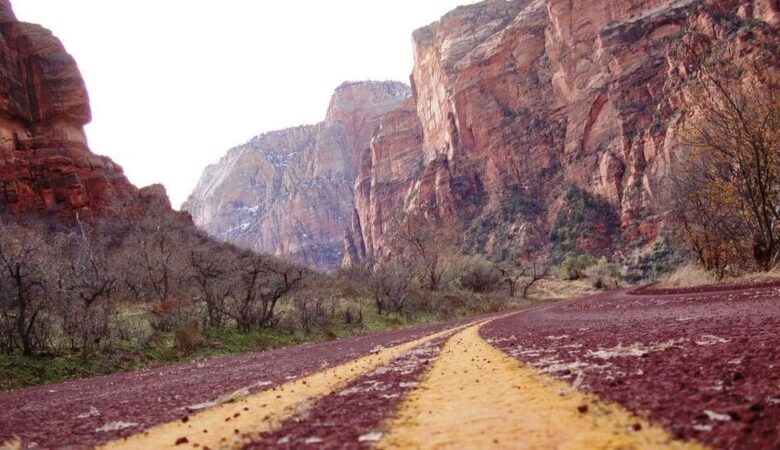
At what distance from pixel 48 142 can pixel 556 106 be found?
83.3 meters

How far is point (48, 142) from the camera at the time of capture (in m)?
58.0

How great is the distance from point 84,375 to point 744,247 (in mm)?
25582

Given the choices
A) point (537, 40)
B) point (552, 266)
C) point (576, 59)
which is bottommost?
point (552, 266)

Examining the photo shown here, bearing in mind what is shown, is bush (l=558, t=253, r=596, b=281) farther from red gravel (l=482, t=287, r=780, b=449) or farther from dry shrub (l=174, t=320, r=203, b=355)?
red gravel (l=482, t=287, r=780, b=449)

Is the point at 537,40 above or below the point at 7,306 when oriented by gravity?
above

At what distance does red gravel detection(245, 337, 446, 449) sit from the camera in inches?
84.3

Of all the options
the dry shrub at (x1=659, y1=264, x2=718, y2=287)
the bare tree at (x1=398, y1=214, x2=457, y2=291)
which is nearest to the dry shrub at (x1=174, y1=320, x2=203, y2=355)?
the dry shrub at (x1=659, y1=264, x2=718, y2=287)

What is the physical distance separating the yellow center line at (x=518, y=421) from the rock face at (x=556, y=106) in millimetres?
51874

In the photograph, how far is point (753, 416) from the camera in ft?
5.44

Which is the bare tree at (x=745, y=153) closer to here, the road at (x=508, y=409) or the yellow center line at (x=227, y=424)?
the road at (x=508, y=409)

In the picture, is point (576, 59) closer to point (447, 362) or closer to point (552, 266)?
point (552, 266)

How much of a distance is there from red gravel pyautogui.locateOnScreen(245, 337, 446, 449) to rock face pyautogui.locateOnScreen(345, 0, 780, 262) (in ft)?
169

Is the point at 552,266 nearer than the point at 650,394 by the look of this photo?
No

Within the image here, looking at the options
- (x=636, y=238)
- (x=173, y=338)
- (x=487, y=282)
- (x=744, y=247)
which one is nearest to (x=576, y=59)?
(x=636, y=238)
